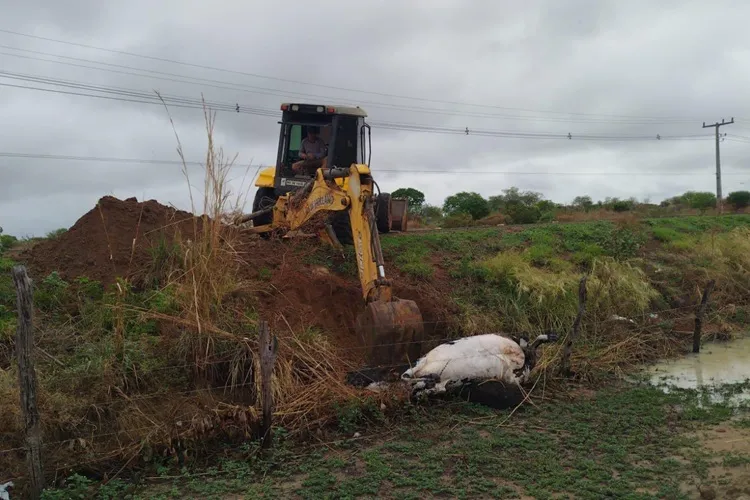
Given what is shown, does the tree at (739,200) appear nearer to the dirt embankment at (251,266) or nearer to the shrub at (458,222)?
the shrub at (458,222)

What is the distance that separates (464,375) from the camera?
7082 mm

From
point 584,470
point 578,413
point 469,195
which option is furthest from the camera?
point 469,195

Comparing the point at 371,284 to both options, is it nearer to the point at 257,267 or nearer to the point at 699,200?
the point at 257,267

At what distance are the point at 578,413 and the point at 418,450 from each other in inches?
83.5

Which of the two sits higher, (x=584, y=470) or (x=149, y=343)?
(x=149, y=343)

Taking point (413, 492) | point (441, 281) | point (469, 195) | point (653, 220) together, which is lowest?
point (413, 492)

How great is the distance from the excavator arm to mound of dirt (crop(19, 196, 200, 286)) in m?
1.97

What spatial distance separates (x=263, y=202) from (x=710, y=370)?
807 cm

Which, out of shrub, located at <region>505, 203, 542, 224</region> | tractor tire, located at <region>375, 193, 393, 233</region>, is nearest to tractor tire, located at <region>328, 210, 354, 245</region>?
tractor tire, located at <region>375, 193, 393, 233</region>

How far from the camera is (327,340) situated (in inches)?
311

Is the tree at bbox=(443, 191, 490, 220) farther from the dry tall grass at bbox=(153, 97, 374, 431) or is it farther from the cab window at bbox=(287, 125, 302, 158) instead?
the dry tall grass at bbox=(153, 97, 374, 431)

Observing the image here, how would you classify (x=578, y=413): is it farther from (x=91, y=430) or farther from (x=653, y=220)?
(x=653, y=220)

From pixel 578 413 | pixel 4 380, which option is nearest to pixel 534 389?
pixel 578 413

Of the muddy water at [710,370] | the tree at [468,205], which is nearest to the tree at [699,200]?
the tree at [468,205]
